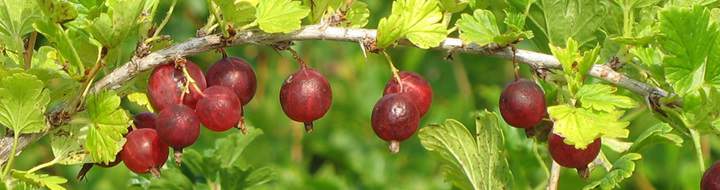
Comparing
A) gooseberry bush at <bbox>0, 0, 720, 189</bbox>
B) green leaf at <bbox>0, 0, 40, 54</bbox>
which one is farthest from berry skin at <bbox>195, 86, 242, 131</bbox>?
green leaf at <bbox>0, 0, 40, 54</bbox>

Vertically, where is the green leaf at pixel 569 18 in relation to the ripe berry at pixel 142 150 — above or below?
above

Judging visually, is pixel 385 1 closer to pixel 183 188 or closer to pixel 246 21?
pixel 183 188

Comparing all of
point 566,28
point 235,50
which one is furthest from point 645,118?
point 566,28

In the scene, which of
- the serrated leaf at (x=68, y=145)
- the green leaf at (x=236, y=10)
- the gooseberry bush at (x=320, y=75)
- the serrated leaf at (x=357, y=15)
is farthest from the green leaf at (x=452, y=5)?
the serrated leaf at (x=68, y=145)

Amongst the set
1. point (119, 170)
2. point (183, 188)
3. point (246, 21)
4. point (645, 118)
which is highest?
point (246, 21)

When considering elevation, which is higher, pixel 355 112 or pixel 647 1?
pixel 647 1

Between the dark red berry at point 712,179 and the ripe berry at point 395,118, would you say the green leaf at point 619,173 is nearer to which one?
the dark red berry at point 712,179
